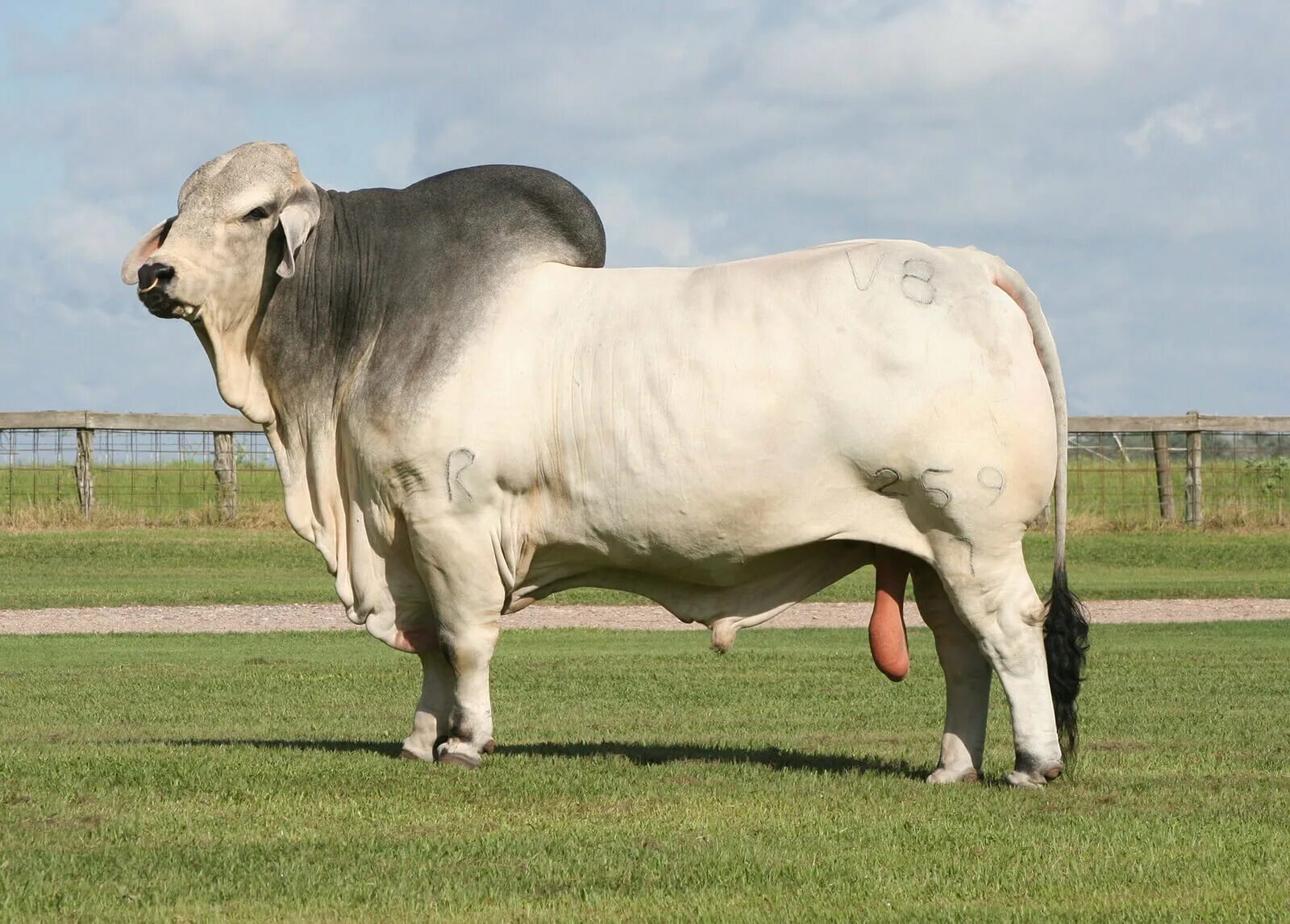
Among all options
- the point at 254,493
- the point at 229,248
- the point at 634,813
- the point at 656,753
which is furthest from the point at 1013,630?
the point at 254,493

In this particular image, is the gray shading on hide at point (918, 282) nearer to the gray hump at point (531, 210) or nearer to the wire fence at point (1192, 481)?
the gray hump at point (531, 210)

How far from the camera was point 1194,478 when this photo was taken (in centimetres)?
2747

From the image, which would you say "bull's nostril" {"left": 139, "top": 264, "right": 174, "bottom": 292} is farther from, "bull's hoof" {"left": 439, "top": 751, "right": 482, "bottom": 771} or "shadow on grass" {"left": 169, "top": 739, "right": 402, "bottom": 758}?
"bull's hoof" {"left": 439, "top": 751, "right": 482, "bottom": 771}

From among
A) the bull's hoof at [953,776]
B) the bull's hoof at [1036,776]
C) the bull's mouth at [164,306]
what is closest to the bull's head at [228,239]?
the bull's mouth at [164,306]

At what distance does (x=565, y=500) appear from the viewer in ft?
24.3

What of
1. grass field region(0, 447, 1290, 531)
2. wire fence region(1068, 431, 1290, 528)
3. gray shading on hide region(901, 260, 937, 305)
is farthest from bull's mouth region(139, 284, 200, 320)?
wire fence region(1068, 431, 1290, 528)

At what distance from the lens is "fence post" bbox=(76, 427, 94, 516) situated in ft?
87.3

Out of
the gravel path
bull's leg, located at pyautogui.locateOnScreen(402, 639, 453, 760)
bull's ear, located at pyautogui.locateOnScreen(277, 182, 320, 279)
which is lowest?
the gravel path

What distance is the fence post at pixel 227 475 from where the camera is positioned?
88.2ft

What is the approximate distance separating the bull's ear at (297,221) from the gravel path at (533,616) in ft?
33.6

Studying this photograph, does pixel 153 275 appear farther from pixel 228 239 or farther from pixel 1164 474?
pixel 1164 474

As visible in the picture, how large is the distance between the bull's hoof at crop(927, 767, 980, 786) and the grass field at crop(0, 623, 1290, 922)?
110 mm

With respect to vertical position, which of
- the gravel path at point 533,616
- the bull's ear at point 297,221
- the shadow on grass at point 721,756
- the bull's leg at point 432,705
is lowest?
the gravel path at point 533,616

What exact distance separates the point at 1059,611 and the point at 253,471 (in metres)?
25.0
